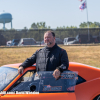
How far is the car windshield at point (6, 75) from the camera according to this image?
2903 mm

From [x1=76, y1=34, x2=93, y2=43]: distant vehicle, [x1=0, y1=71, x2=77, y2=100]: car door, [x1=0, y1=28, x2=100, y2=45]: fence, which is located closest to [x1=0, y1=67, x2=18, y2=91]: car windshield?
[x1=0, y1=71, x2=77, y2=100]: car door

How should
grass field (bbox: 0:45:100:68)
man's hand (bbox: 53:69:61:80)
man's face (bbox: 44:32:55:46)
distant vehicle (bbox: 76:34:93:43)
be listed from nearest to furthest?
man's hand (bbox: 53:69:61:80), man's face (bbox: 44:32:55:46), grass field (bbox: 0:45:100:68), distant vehicle (bbox: 76:34:93:43)

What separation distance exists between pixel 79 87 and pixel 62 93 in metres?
0.46

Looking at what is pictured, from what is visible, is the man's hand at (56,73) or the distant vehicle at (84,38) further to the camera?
the distant vehicle at (84,38)

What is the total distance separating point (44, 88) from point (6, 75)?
0.72 m

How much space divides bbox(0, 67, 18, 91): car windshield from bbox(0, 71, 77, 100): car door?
0.14 meters

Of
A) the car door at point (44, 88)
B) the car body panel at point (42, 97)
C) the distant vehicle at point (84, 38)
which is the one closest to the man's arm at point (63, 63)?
the car door at point (44, 88)

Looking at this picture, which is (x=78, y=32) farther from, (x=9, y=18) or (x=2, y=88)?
(x=9, y=18)

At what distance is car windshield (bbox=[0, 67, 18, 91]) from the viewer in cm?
290

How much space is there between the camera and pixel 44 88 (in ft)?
9.27

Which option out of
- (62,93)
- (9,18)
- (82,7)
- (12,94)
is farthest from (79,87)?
(9,18)

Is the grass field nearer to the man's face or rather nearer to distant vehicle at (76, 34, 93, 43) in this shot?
the man's face

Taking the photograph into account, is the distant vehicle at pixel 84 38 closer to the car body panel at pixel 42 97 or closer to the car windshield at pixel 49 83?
the car windshield at pixel 49 83

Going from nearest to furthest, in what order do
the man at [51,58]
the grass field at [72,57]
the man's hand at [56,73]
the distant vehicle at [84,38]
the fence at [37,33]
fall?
the man's hand at [56,73]
the man at [51,58]
the grass field at [72,57]
the distant vehicle at [84,38]
the fence at [37,33]
